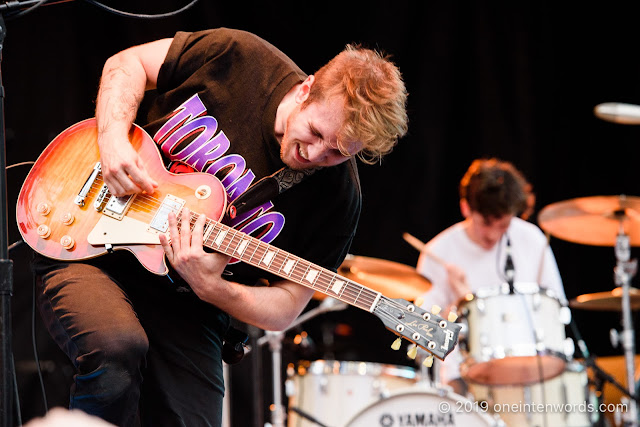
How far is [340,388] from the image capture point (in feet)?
15.9

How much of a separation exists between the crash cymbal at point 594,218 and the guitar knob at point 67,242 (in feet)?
11.4

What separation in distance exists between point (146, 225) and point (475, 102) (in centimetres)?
434

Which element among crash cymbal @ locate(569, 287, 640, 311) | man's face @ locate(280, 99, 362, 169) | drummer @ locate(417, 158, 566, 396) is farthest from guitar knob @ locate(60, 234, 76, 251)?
crash cymbal @ locate(569, 287, 640, 311)

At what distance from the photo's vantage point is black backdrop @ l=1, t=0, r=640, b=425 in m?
6.20

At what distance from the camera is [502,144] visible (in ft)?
21.7

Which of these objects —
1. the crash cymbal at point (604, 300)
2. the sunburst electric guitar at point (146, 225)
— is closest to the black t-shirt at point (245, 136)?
the sunburst electric guitar at point (146, 225)

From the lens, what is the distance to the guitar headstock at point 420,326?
8.93ft

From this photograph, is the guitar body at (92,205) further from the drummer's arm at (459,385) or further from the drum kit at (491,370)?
the drummer's arm at (459,385)

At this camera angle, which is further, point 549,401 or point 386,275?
point 549,401

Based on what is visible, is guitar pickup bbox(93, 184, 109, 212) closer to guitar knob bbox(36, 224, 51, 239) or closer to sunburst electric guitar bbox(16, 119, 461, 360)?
sunburst electric guitar bbox(16, 119, 461, 360)

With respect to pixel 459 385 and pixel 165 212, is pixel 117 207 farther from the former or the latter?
pixel 459 385

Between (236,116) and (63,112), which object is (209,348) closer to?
(236,116)

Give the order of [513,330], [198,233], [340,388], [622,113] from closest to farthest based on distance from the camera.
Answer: [198,233], [622,113], [340,388], [513,330]

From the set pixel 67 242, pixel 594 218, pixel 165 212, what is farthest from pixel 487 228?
pixel 67 242
